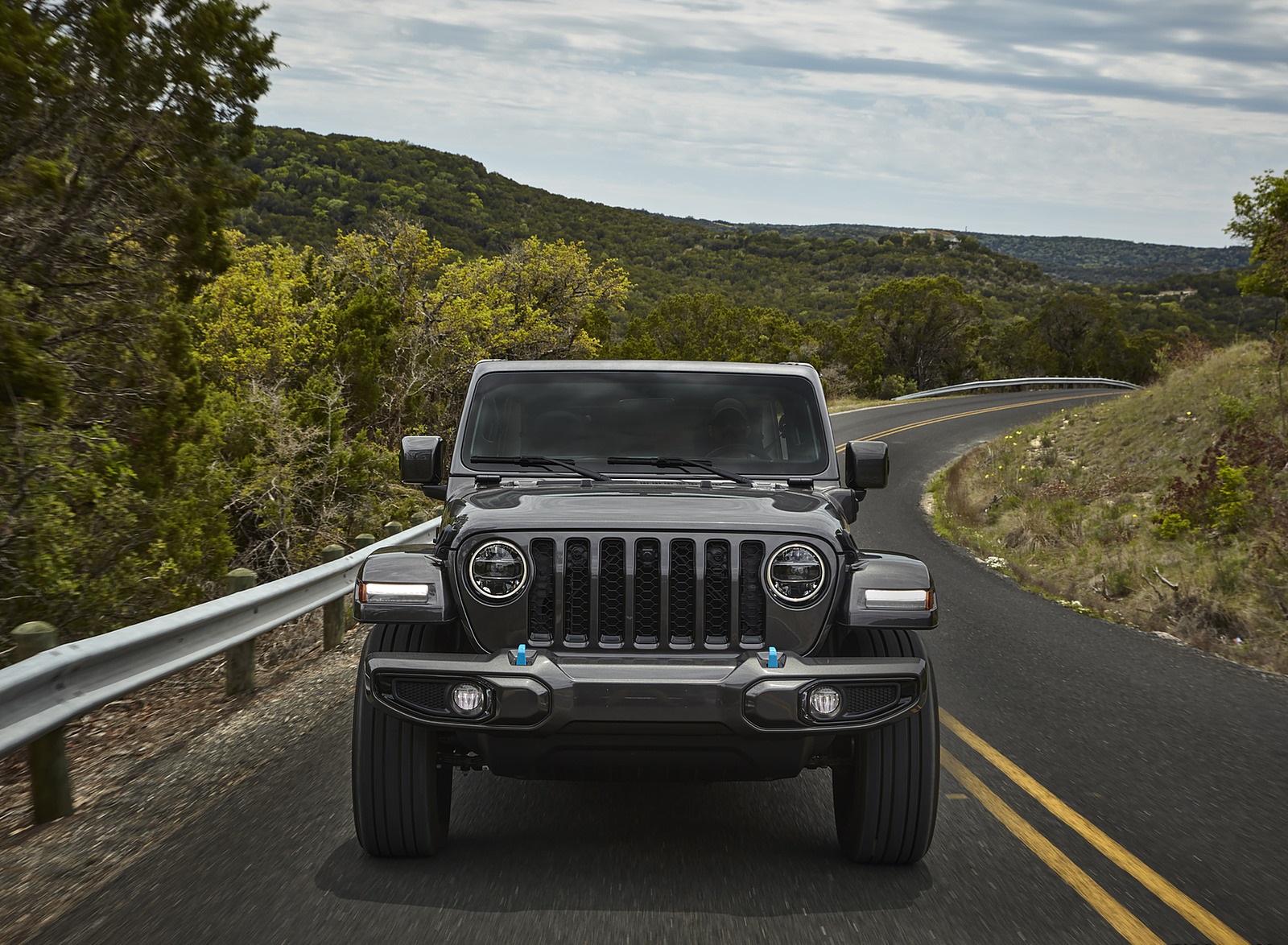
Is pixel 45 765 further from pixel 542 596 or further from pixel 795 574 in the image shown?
pixel 795 574

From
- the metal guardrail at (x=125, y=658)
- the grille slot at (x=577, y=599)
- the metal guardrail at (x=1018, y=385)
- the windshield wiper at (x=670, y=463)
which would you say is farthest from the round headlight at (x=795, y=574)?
the metal guardrail at (x=1018, y=385)

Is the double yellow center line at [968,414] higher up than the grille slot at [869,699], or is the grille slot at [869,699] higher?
the grille slot at [869,699]

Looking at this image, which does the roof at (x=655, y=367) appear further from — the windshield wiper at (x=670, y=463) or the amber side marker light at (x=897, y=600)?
the amber side marker light at (x=897, y=600)

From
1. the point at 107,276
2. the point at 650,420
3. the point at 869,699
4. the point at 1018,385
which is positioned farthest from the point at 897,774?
the point at 1018,385

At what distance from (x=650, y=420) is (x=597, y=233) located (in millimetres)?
76145

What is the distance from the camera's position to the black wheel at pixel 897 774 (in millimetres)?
3938

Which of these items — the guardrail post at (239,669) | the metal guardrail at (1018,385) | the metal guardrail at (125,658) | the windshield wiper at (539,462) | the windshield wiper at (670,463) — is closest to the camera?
the metal guardrail at (125,658)

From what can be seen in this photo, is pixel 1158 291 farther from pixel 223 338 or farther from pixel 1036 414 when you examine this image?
pixel 223 338

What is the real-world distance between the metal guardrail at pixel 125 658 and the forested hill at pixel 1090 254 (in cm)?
10451

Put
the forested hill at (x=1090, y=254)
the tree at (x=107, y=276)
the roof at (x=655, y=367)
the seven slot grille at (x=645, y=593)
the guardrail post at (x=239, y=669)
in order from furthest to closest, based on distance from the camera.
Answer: the forested hill at (x=1090, y=254), the tree at (x=107, y=276), the guardrail post at (x=239, y=669), the roof at (x=655, y=367), the seven slot grille at (x=645, y=593)

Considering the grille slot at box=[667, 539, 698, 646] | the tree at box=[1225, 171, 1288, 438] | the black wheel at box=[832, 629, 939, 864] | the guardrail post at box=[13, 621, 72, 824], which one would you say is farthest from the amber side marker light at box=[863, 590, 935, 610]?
the tree at box=[1225, 171, 1288, 438]

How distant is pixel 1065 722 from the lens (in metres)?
6.39

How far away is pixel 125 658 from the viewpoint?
192 inches

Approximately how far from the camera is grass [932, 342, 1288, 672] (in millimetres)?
10391
